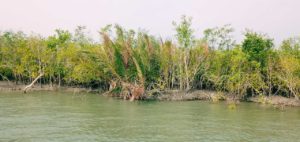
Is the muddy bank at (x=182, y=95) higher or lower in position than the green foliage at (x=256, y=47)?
lower

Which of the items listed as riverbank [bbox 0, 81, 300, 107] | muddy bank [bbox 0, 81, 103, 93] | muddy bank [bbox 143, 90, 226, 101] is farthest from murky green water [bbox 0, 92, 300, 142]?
muddy bank [bbox 0, 81, 103, 93]

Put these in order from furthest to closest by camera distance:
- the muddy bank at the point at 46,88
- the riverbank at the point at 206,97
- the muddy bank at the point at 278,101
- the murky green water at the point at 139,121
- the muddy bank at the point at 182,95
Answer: the muddy bank at the point at 46,88 → the muddy bank at the point at 182,95 → the riverbank at the point at 206,97 → the muddy bank at the point at 278,101 → the murky green water at the point at 139,121

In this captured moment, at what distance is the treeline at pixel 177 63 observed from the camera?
128 ft

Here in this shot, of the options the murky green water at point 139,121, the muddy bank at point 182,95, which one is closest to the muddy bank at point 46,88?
the murky green water at point 139,121

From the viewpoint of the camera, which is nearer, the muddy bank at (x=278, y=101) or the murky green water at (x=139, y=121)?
the murky green water at (x=139, y=121)

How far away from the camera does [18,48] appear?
49000mm

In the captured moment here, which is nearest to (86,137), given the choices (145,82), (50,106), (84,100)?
(50,106)

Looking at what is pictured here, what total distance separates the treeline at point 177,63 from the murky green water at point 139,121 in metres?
3.74

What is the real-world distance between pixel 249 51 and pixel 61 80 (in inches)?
1098

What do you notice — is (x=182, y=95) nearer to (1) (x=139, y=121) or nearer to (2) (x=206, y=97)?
(2) (x=206, y=97)

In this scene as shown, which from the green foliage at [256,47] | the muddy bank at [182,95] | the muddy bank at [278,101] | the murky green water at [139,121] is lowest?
the murky green water at [139,121]

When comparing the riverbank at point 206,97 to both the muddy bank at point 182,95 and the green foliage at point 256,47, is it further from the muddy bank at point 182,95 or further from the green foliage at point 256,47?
the green foliage at point 256,47

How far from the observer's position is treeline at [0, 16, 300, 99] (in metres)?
39.1

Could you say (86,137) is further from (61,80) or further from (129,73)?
(61,80)
